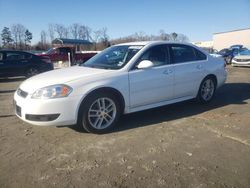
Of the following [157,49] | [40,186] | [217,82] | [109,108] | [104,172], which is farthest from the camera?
[217,82]

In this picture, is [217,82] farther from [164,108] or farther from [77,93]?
[77,93]

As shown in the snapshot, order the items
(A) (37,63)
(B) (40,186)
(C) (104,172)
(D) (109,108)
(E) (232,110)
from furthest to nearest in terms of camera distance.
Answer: (A) (37,63), (E) (232,110), (D) (109,108), (C) (104,172), (B) (40,186)

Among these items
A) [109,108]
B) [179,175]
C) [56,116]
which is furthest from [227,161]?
[56,116]

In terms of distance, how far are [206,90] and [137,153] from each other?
11.3ft

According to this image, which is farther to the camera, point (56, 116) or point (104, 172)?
point (56, 116)

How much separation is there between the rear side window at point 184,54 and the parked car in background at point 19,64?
28.1 ft

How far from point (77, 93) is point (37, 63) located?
926cm

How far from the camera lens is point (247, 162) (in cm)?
351

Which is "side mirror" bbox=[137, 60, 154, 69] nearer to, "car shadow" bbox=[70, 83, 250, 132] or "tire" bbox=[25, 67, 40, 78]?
"car shadow" bbox=[70, 83, 250, 132]

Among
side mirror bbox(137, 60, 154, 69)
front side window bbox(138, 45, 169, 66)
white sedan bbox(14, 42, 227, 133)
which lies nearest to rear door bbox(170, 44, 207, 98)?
white sedan bbox(14, 42, 227, 133)

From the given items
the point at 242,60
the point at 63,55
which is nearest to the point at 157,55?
the point at 242,60

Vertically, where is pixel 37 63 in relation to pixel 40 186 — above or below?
above

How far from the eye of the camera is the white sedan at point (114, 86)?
4293 millimetres

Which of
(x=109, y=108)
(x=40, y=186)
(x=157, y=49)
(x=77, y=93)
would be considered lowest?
(x=40, y=186)
